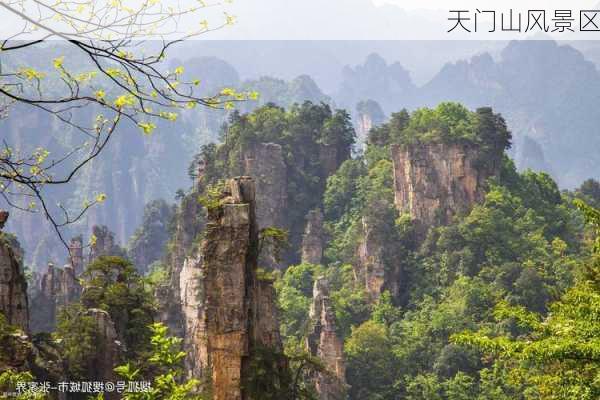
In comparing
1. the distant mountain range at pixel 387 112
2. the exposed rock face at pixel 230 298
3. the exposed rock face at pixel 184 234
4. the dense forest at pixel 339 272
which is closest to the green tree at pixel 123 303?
the dense forest at pixel 339 272

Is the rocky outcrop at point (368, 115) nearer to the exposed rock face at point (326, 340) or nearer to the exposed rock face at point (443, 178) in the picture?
the exposed rock face at point (443, 178)

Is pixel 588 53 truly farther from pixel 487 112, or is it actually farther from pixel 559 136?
pixel 487 112

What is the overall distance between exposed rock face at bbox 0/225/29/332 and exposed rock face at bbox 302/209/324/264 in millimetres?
27255

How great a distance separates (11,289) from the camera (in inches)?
695

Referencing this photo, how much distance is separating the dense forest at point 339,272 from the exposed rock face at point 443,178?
6 centimetres

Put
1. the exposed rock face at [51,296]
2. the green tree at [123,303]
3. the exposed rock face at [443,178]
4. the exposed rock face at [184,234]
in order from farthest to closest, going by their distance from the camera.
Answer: the exposed rock face at [184,234] < the exposed rock face at [51,296] < the exposed rock face at [443,178] < the green tree at [123,303]

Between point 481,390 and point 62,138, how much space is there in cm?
9998

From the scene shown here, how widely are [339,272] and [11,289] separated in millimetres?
26662

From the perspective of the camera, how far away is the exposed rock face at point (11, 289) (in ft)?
57.3

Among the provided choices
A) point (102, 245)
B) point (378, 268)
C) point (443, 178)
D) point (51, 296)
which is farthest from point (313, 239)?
point (102, 245)

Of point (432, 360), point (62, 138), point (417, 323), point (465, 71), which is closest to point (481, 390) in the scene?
point (432, 360)

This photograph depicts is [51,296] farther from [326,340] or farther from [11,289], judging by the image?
[11,289]

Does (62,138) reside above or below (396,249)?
above

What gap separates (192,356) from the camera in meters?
31.9
